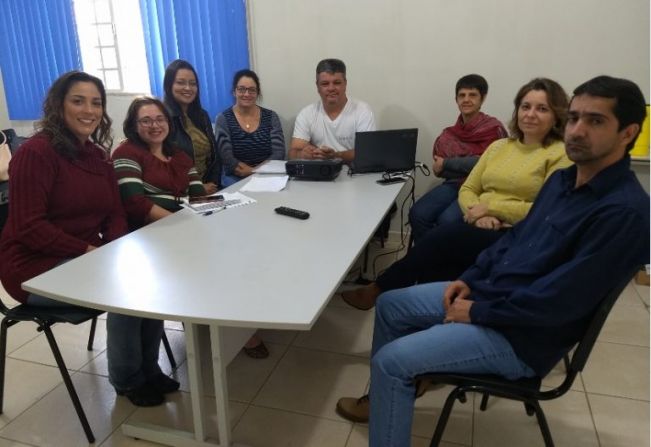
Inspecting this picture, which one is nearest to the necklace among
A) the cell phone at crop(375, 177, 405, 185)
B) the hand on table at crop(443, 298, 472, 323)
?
the cell phone at crop(375, 177, 405, 185)

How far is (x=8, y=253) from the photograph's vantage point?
1729 millimetres

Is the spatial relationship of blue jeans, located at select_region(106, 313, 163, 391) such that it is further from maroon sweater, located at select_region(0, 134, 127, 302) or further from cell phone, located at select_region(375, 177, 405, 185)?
cell phone, located at select_region(375, 177, 405, 185)

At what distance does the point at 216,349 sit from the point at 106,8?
11.3 ft

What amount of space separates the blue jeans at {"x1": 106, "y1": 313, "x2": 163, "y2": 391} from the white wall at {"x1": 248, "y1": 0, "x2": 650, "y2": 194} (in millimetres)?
2076

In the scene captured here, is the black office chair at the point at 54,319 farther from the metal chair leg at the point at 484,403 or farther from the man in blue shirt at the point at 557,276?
the metal chair leg at the point at 484,403

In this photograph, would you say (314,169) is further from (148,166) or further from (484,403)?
(484,403)

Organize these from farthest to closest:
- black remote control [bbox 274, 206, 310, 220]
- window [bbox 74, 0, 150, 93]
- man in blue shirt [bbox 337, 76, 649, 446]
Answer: window [bbox 74, 0, 150, 93]
black remote control [bbox 274, 206, 310, 220]
man in blue shirt [bbox 337, 76, 649, 446]

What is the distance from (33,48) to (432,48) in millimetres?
3257

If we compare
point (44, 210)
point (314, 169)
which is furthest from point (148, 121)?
point (314, 169)

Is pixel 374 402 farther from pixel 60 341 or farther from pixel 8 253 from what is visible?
pixel 60 341

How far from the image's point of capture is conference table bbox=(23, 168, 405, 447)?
1.25 meters

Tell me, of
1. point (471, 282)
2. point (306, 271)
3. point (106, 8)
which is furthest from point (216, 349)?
point (106, 8)

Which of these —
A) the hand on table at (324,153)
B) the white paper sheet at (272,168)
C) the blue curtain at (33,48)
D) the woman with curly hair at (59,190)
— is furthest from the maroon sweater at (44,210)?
the blue curtain at (33,48)

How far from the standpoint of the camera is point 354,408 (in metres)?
1.82
